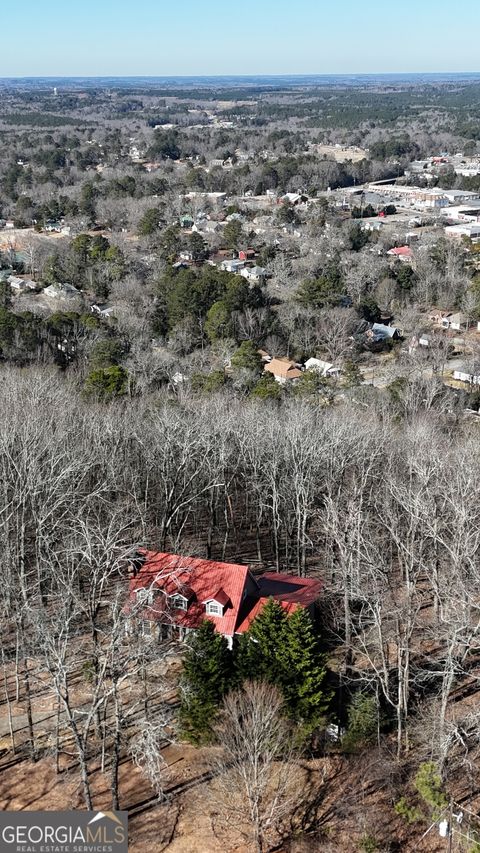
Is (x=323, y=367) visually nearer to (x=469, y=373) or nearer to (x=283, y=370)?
(x=283, y=370)

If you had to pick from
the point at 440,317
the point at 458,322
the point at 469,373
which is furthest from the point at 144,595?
the point at 440,317

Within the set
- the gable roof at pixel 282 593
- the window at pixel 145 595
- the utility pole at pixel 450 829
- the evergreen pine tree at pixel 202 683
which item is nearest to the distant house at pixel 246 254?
the gable roof at pixel 282 593

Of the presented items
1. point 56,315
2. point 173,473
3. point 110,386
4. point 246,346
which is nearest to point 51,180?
point 56,315

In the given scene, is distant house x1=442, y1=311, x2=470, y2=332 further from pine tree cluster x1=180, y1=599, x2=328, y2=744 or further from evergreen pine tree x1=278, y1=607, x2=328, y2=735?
evergreen pine tree x1=278, y1=607, x2=328, y2=735

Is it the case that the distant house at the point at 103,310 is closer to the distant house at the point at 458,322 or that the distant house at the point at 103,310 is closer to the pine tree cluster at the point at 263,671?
the distant house at the point at 458,322

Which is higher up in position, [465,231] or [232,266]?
[465,231]
